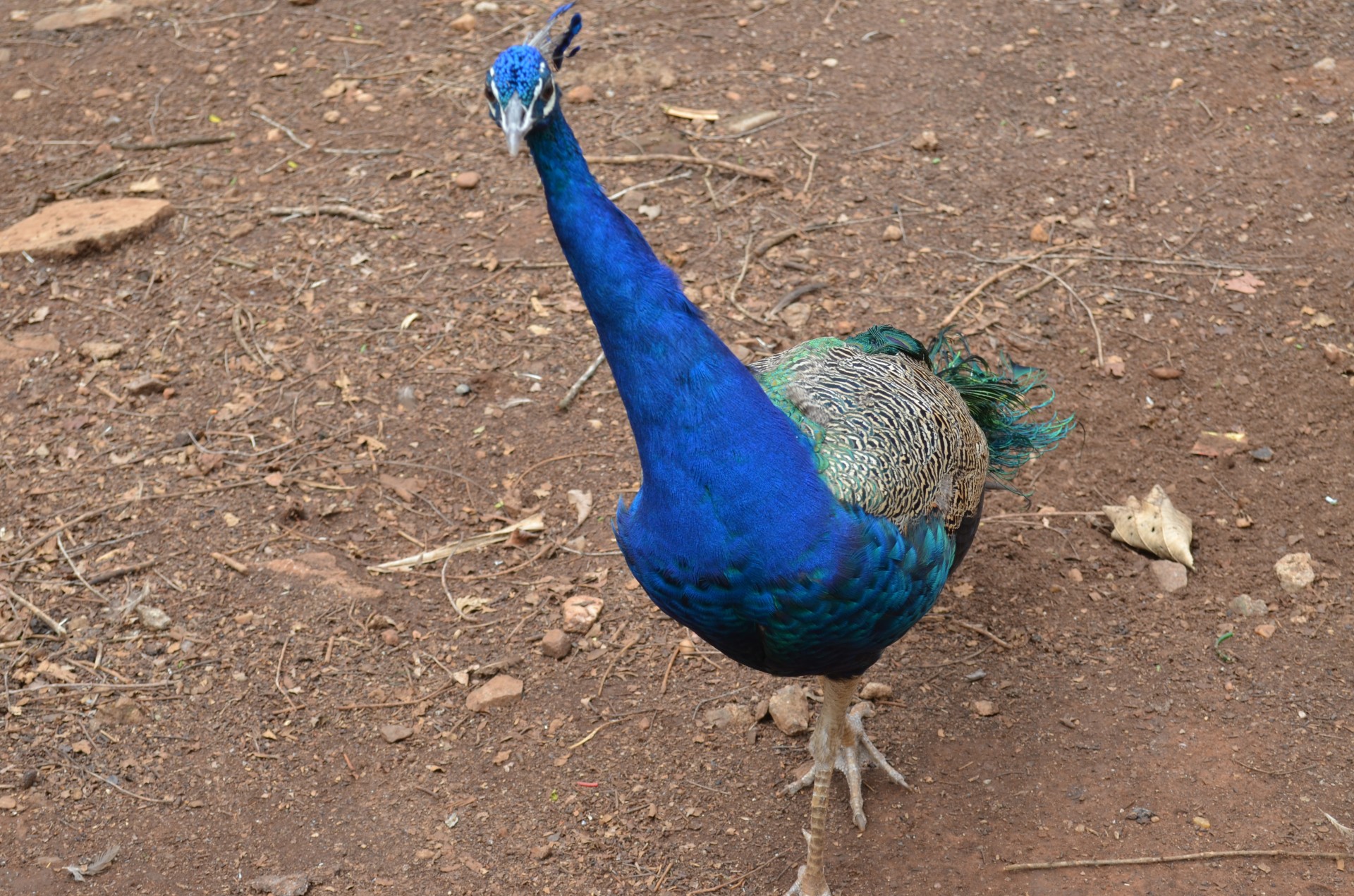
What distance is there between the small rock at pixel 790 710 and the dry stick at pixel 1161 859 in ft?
2.54

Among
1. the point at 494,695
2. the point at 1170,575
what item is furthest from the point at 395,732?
the point at 1170,575

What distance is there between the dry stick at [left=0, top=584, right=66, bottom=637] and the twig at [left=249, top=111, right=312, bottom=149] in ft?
9.86

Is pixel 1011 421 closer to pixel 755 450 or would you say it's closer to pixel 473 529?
pixel 755 450

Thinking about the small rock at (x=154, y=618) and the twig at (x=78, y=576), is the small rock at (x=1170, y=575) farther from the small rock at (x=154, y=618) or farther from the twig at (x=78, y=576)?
the twig at (x=78, y=576)

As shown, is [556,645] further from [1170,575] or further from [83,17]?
[83,17]

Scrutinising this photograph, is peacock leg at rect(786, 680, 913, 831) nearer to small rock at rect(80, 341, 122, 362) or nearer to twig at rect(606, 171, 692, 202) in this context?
twig at rect(606, 171, 692, 202)

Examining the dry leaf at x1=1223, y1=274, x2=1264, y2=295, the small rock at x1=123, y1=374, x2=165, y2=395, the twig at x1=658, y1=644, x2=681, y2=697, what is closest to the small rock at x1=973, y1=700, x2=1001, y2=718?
the twig at x1=658, y1=644, x2=681, y2=697

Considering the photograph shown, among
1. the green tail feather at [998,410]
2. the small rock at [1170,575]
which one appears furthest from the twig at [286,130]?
the small rock at [1170,575]

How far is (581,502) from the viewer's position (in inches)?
178

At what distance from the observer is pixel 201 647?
401 centimetres

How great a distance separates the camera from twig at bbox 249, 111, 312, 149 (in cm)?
631

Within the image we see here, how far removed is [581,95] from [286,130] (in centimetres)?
162

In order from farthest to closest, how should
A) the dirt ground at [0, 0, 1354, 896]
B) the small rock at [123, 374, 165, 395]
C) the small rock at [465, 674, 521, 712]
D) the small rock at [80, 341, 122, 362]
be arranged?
the small rock at [80, 341, 122, 362] < the small rock at [123, 374, 165, 395] < the small rock at [465, 674, 521, 712] < the dirt ground at [0, 0, 1354, 896]

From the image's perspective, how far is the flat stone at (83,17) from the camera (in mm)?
7453
